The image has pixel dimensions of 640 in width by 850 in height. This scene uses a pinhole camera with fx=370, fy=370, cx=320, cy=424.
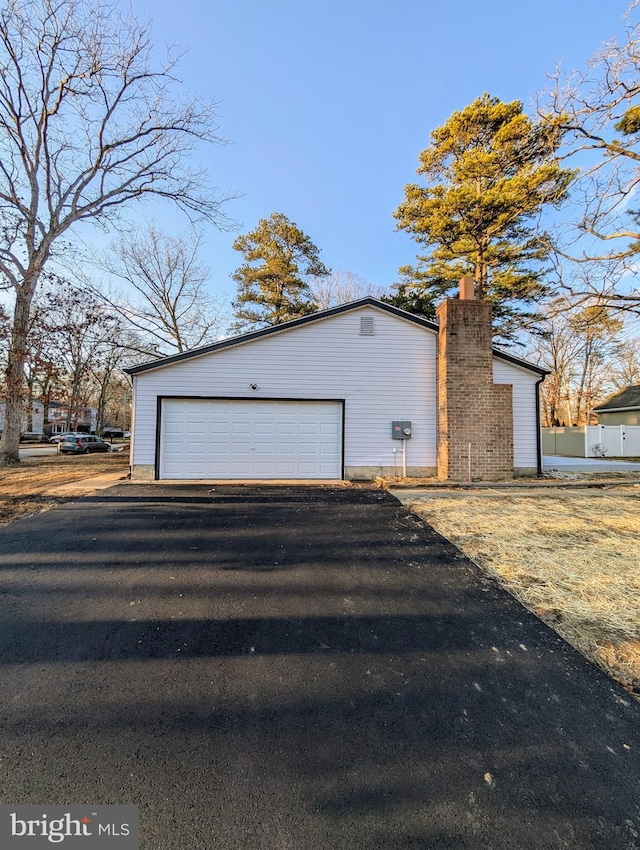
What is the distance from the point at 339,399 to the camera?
10.5 meters

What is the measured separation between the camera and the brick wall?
9828 millimetres

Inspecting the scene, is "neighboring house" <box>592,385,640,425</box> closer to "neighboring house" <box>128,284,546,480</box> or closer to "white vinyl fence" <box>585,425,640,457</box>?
"white vinyl fence" <box>585,425,640,457</box>

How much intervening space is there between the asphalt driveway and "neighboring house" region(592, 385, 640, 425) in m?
24.8

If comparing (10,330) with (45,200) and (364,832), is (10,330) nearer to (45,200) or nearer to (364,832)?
(45,200)

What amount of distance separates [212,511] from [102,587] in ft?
9.73

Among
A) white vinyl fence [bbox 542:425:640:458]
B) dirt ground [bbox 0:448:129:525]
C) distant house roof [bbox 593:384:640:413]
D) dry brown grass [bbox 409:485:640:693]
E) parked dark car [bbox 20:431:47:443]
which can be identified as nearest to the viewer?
dry brown grass [bbox 409:485:640:693]

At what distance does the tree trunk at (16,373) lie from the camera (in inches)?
571

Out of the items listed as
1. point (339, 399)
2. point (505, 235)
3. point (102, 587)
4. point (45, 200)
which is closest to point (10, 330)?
point (45, 200)

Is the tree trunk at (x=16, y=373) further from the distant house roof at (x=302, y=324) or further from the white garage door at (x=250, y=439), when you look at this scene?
the white garage door at (x=250, y=439)

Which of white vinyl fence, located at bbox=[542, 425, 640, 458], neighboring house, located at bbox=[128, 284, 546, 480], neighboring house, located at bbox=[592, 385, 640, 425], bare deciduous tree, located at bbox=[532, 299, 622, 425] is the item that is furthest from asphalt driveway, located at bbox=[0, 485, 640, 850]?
bare deciduous tree, located at bbox=[532, 299, 622, 425]

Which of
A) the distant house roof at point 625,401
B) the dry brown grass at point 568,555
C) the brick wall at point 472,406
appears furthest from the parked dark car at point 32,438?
the distant house roof at point 625,401

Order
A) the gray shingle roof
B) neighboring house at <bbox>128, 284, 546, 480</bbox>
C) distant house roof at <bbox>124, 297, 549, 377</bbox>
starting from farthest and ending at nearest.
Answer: the gray shingle roof < distant house roof at <bbox>124, 297, 549, 377</bbox> < neighboring house at <bbox>128, 284, 546, 480</bbox>

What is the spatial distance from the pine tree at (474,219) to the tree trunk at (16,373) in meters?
16.7

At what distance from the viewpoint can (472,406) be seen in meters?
9.88
